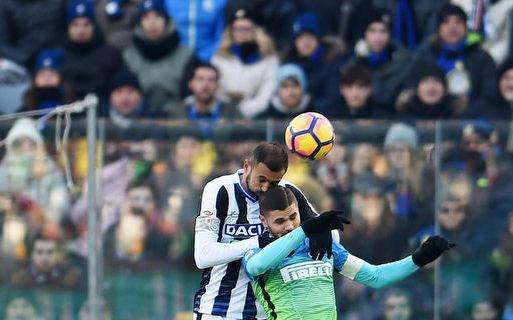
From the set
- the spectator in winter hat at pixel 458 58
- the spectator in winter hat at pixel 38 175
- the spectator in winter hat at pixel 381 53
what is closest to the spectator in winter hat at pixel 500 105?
the spectator in winter hat at pixel 458 58

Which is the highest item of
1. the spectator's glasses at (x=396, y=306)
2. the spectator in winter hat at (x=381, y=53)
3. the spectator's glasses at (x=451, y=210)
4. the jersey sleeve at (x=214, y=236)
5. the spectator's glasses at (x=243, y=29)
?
the spectator's glasses at (x=243, y=29)

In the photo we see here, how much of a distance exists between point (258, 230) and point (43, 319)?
4.02 metres

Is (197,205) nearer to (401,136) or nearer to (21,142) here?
(21,142)

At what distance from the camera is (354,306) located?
11.9 metres

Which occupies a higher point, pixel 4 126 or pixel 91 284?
pixel 4 126

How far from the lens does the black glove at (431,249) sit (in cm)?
774

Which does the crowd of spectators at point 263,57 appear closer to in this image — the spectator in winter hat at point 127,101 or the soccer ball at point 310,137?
the spectator in winter hat at point 127,101

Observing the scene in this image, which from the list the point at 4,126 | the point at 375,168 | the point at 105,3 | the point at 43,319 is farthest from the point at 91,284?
the point at 105,3

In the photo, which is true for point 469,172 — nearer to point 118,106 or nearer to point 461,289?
point 461,289

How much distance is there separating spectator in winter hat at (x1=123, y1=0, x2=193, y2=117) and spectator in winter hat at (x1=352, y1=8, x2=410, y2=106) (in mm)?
1790

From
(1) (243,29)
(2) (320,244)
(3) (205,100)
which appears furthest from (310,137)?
(1) (243,29)

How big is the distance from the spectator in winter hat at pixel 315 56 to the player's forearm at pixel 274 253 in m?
6.11

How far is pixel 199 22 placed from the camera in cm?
1483

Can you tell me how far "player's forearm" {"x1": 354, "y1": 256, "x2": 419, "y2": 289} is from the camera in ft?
26.1
